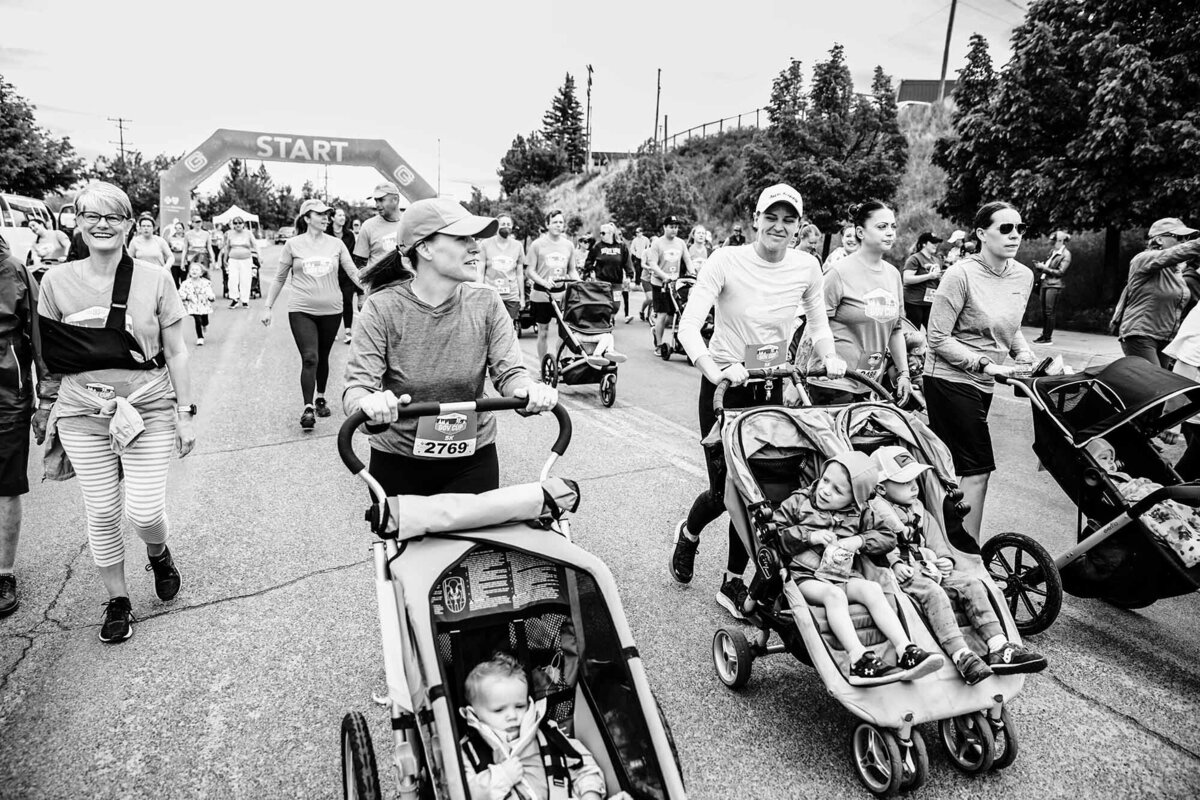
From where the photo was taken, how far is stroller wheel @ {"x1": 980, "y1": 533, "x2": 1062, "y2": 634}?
3.47m

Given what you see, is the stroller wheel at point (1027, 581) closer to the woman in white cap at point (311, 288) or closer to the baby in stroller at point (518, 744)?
the baby in stroller at point (518, 744)

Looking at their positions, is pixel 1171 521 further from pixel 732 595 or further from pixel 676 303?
pixel 676 303

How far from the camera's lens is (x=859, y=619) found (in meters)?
2.90

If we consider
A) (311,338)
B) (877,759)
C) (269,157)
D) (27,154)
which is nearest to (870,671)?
(877,759)

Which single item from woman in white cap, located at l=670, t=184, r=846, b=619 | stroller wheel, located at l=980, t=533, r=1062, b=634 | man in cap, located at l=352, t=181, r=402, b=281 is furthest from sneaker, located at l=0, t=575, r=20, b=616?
man in cap, located at l=352, t=181, r=402, b=281

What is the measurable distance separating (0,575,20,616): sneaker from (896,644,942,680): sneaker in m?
4.09

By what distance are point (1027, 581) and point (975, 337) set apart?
1.34m

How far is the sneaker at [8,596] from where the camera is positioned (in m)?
3.75

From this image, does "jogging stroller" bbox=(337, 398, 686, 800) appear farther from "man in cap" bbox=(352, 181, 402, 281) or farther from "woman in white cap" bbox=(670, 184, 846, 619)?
"man in cap" bbox=(352, 181, 402, 281)

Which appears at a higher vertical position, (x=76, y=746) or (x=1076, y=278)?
(x=1076, y=278)

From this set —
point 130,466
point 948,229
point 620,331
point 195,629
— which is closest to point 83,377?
point 130,466

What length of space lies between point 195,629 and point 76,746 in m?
0.85

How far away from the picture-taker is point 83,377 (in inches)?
134

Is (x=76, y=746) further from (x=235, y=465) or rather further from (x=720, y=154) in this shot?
(x=720, y=154)
